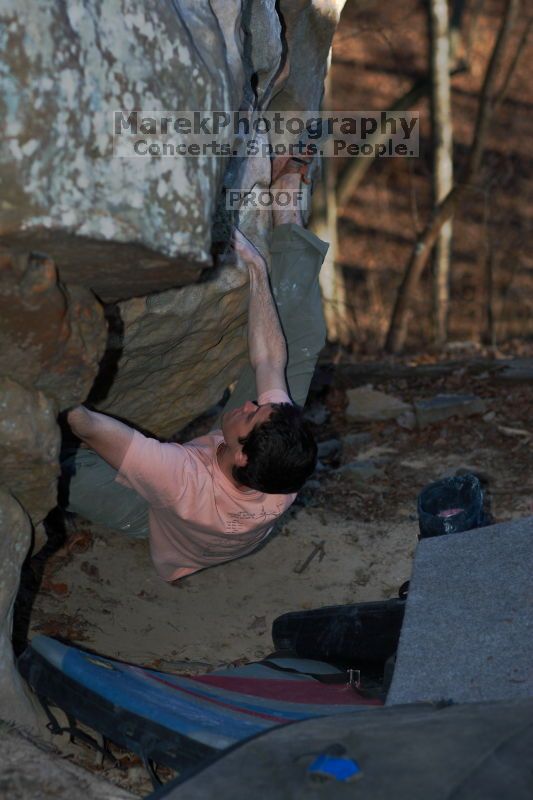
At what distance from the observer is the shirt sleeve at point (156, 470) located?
389 centimetres

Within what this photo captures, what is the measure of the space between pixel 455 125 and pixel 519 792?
16.0 m

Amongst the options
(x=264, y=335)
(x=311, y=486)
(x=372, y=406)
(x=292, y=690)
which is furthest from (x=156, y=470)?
(x=372, y=406)

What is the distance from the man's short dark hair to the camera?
3.85 m

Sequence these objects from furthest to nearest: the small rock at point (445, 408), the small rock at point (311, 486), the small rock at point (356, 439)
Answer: the small rock at point (445, 408), the small rock at point (356, 439), the small rock at point (311, 486)

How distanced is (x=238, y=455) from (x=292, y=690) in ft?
3.02

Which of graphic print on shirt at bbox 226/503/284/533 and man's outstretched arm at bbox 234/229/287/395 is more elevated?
man's outstretched arm at bbox 234/229/287/395

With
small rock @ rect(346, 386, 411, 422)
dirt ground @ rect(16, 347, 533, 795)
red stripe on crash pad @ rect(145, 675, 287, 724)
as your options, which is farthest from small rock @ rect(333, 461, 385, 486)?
red stripe on crash pad @ rect(145, 675, 287, 724)

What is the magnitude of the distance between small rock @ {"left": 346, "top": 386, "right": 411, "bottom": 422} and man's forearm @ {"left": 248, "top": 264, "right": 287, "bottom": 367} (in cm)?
281

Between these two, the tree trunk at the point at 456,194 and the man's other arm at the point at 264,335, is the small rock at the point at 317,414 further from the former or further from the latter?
the tree trunk at the point at 456,194

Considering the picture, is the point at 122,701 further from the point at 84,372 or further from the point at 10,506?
the point at 84,372

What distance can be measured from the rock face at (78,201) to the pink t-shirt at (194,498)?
20.4 inches

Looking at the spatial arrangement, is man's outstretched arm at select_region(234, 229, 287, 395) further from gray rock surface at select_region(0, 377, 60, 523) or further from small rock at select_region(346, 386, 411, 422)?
small rock at select_region(346, 386, 411, 422)

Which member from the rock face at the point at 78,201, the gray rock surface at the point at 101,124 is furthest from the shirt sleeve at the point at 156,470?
the gray rock surface at the point at 101,124

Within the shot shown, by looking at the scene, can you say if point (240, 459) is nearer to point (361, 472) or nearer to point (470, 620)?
point (470, 620)
